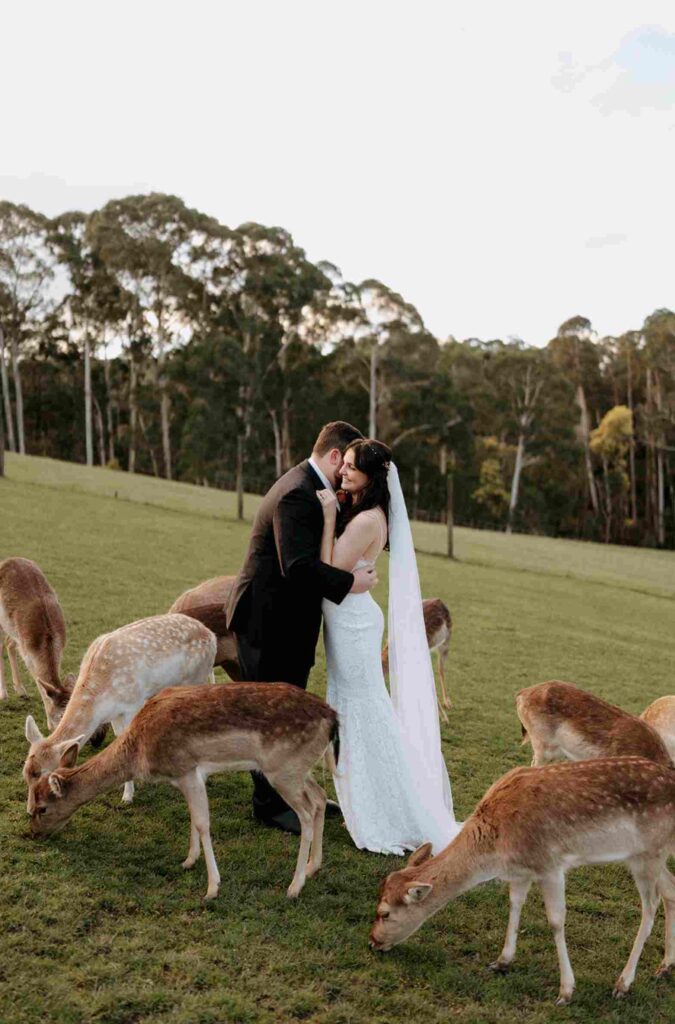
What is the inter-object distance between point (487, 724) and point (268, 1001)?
5485 mm

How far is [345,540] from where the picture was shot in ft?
18.9

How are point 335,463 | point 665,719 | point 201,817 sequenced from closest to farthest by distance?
point 201,817 → point 335,463 → point 665,719

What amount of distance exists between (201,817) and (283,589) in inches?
61.4

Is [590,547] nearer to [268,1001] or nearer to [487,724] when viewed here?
[487,724]

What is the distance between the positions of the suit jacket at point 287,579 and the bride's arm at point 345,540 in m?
0.05

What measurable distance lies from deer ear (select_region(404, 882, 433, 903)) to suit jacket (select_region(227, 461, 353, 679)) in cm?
184

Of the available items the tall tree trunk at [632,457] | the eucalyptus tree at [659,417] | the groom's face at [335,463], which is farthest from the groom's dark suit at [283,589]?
the tall tree trunk at [632,457]

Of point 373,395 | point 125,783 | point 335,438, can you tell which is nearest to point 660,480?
point 373,395

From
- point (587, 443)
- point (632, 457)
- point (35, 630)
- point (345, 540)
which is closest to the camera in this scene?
point (345, 540)

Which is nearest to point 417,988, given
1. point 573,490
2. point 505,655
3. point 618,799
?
point 618,799

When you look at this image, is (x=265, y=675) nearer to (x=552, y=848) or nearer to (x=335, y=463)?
(x=335, y=463)

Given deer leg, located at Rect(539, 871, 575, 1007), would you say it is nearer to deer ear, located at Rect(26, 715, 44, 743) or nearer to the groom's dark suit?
the groom's dark suit

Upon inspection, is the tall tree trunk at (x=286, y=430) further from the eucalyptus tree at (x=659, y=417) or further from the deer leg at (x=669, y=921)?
the deer leg at (x=669, y=921)

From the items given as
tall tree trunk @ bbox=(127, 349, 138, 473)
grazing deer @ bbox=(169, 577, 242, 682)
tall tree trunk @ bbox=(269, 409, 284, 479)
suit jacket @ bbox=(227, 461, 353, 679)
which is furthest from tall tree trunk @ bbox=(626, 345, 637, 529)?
suit jacket @ bbox=(227, 461, 353, 679)
